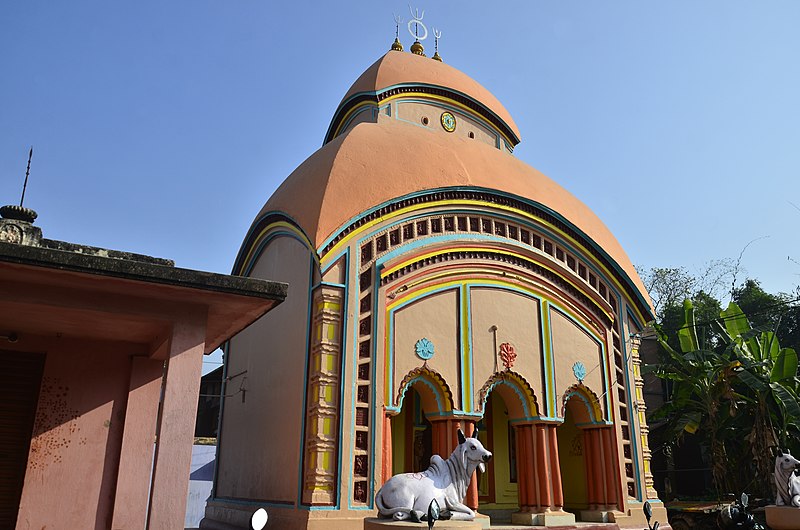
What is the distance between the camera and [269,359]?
11227mm

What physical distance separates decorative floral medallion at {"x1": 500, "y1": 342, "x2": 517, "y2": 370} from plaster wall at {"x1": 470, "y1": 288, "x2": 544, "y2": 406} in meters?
0.07

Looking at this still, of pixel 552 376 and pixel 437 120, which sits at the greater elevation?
pixel 437 120

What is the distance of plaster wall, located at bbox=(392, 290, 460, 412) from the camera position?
10148 millimetres

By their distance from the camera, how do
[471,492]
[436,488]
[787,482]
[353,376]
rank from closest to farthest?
[436,488] → [787,482] → [353,376] → [471,492]

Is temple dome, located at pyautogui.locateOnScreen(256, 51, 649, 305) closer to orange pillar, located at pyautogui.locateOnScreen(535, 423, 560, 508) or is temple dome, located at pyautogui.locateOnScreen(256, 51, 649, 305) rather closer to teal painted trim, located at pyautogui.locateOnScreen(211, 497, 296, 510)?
teal painted trim, located at pyautogui.locateOnScreen(211, 497, 296, 510)

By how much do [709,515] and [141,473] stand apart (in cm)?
797

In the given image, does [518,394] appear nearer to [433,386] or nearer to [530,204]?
[433,386]

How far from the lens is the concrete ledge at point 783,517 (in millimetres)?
8422

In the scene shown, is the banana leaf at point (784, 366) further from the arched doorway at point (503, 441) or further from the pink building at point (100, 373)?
the pink building at point (100, 373)

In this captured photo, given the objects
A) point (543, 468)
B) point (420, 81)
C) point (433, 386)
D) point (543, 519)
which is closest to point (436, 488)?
point (433, 386)

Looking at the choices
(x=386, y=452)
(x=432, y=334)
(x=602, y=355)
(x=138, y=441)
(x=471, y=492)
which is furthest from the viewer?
(x=602, y=355)

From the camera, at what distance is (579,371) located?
12109 mm

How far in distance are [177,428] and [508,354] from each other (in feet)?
23.7

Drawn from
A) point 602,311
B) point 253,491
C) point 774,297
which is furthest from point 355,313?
point 774,297
